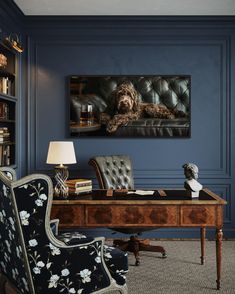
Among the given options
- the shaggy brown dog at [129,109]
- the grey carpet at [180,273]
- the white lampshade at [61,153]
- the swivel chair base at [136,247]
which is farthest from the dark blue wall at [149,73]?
the white lampshade at [61,153]

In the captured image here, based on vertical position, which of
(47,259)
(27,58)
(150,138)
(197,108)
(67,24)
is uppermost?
(67,24)

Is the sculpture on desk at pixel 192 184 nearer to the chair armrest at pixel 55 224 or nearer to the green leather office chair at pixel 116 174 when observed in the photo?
the green leather office chair at pixel 116 174

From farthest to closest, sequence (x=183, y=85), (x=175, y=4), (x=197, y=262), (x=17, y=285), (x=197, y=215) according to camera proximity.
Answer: (x=183, y=85) → (x=175, y=4) → (x=197, y=262) → (x=197, y=215) → (x=17, y=285)

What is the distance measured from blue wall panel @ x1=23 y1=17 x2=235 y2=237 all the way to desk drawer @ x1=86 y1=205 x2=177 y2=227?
1.86 meters

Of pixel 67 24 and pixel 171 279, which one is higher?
pixel 67 24

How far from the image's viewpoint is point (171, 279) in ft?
11.8

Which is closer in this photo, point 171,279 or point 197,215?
point 197,215

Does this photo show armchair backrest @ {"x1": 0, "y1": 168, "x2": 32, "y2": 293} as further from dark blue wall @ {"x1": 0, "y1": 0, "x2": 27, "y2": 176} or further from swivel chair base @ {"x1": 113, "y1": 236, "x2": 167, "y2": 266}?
dark blue wall @ {"x1": 0, "y1": 0, "x2": 27, "y2": 176}

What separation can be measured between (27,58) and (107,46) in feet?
3.22

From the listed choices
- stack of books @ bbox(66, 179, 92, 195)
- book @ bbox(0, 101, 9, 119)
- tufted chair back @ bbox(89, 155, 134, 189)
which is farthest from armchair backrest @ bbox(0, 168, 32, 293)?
book @ bbox(0, 101, 9, 119)

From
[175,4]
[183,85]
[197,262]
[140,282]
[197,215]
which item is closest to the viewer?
[197,215]

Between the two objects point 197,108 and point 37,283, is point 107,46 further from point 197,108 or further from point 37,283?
point 37,283

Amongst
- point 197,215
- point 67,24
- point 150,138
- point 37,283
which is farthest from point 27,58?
point 37,283

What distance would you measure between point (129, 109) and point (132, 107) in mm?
44
